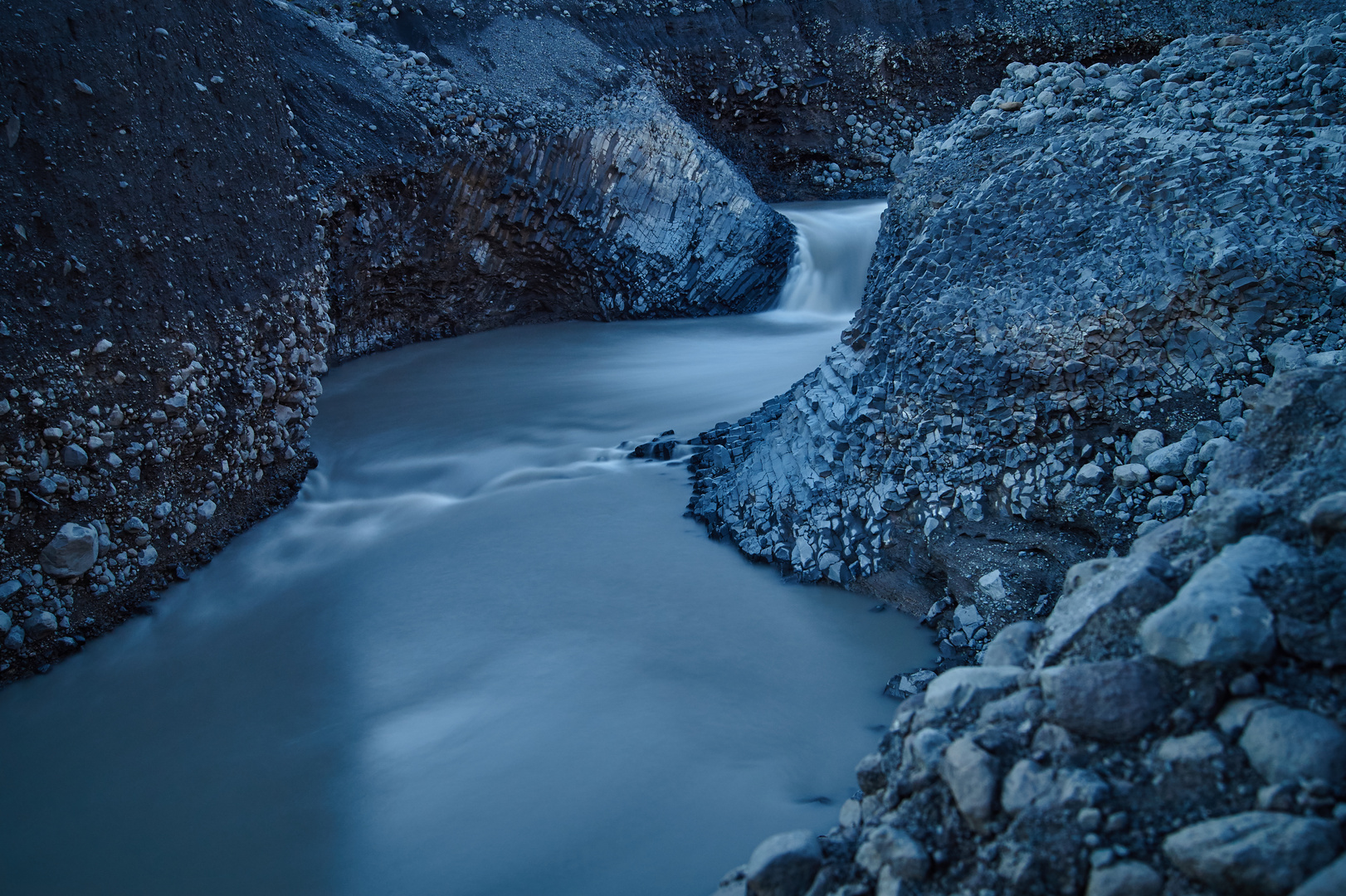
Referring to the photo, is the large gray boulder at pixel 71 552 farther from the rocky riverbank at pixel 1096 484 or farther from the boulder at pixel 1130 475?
the boulder at pixel 1130 475

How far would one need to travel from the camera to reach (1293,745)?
4.52 ft

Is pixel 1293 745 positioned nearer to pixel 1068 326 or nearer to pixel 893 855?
pixel 893 855

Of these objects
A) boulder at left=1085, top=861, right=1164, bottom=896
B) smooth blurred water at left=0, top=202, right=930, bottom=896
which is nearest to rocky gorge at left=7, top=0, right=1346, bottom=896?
boulder at left=1085, top=861, right=1164, bottom=896

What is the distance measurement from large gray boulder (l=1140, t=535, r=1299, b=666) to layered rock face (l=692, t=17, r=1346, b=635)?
1160 millimetres

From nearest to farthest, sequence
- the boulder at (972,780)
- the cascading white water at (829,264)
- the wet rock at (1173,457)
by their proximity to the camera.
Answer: the boulder at (972,780)
the wet rock at (1173,457)
the cascading white water at (829,264)

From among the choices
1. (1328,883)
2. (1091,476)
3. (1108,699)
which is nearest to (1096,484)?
(1091,476)

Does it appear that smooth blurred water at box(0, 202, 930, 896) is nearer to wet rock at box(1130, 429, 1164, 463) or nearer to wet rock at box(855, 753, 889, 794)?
wet rock at box(855, 753, 889, 794)

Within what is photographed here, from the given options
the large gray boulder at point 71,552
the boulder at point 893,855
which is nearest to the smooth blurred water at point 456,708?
the large gray boulder at point 71,552

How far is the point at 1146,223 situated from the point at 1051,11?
28.3ft

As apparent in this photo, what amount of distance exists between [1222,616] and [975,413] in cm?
184

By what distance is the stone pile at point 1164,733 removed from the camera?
135cm

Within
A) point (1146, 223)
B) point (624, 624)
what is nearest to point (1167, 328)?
point (1146, 223)

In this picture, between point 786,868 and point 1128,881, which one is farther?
point 786,868

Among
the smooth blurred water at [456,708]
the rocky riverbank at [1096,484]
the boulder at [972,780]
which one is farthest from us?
the smooth blurred water at [456,708]
